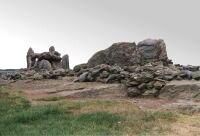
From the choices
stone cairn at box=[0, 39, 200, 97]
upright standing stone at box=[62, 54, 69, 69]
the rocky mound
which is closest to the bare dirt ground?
stone cairn at box=[0, 39, 200, 97]

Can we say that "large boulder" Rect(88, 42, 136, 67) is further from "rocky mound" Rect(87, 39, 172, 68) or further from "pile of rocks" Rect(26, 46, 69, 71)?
"pile of rocks" Rect(26, 46, 69, 71)

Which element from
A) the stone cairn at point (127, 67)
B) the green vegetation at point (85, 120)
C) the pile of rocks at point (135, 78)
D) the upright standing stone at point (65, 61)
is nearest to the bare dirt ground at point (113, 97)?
the green vegetation at point (85, 120)

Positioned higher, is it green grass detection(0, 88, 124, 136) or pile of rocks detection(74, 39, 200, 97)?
pile of rocks detection(74, 39, 200, 97)

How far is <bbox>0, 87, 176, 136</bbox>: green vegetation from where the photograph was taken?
25.8 metres

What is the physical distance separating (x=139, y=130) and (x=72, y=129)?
3.60m

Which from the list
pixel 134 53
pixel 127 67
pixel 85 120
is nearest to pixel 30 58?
pixel 134 53

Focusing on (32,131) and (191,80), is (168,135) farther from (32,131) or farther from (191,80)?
(191,80)

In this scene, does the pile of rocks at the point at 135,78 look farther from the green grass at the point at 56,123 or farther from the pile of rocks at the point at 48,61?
the pile of rocks at the point at 48,61

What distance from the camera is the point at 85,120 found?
29094mm

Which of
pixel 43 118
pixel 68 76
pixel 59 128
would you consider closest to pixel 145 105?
pixel 43 118

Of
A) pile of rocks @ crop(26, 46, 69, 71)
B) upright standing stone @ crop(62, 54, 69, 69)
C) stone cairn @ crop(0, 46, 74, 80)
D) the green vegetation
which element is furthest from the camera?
upright standing stone @ crop(62, 54, 69, 69)

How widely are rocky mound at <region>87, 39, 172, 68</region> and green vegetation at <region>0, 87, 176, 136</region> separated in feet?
108

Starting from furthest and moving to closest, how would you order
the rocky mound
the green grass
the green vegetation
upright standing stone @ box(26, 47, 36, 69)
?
upright standing stone @ box(26, 47, 36, 69) → the rocky mound → the green vegetation → the green grass

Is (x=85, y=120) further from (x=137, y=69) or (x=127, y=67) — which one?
(x=127, y=67)
